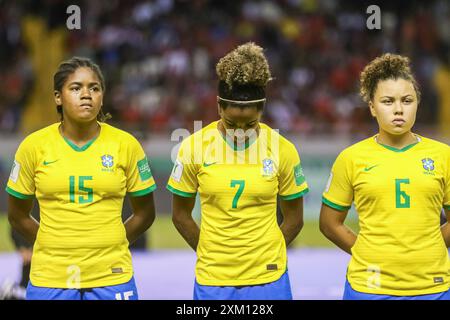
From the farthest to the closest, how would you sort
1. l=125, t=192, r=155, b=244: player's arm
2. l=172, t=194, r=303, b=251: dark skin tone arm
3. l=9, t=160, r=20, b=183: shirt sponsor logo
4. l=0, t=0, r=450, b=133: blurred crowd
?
1. l=0, t=0, r=450, b=133: blurred crowd
2. l=125, t=192, r=155, b=244: player's arm
3. l=172, t=194, r=303, b=251: dark skin tone arm
4. l=9, t=160, r=20, b=183: shirt sponsor logo

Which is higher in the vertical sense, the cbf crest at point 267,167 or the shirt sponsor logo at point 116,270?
the cbf crest at point 267,167

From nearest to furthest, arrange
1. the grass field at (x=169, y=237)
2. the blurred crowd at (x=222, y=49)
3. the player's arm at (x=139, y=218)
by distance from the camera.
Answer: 1. the player's arm at (x=139, y=218)
2. the grass field at (x=169, y=237)
3. the blurred crowd at (x=222, y=49)

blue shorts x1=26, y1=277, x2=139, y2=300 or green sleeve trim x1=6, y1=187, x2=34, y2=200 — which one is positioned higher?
green sleeve trim x1=6, y1=187, x2=34, y2=200

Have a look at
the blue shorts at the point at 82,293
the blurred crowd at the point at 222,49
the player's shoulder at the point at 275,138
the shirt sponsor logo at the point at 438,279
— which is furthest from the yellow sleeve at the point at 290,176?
the blurred crowd at the point at 222,49

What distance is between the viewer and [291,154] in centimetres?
535

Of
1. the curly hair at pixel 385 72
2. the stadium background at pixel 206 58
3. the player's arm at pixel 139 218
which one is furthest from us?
the stadium background at pixel 206 58

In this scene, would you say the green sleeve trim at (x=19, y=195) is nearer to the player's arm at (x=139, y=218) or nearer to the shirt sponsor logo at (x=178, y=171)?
the player's arm at (x=139, y=218)

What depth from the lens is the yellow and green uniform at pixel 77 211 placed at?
17.0 feet

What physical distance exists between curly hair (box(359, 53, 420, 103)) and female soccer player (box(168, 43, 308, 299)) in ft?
1.83

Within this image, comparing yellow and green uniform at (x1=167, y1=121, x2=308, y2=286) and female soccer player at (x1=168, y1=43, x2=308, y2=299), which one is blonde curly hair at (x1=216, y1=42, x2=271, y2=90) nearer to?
female soccer player at (x1=168, y1=43, x2=308, y2=299)

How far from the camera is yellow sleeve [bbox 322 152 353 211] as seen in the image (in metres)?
5.26

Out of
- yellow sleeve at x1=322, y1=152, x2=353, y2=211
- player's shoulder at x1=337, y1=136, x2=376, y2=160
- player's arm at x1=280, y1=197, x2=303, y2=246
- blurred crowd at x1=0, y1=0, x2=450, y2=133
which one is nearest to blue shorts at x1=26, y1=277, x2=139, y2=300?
player's arm at x1=280, y1=197, x2=303, y2=246

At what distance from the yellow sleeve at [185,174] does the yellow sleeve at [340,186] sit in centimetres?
72
